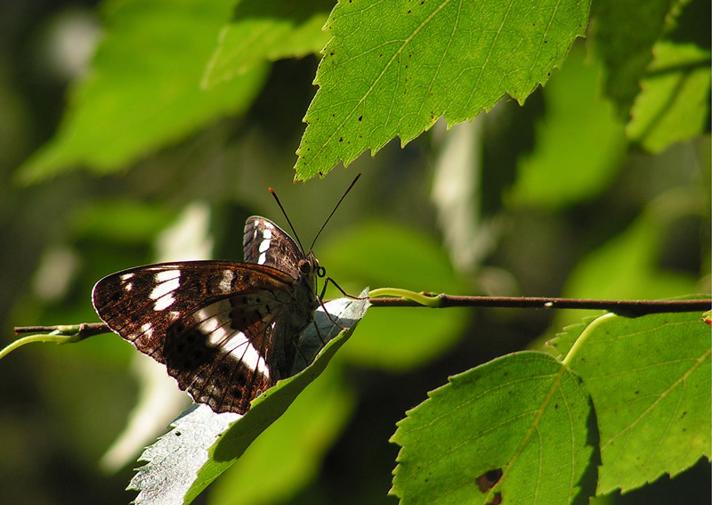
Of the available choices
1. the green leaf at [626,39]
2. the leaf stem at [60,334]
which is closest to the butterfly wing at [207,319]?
the leaf stem at [60,334]

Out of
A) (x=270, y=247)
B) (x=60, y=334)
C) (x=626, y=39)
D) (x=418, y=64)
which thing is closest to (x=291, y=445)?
(x=270, y=247)

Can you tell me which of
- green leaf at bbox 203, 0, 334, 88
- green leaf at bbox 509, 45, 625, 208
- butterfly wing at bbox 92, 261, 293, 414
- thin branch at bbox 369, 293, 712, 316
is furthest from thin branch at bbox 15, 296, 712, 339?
green leaf at bbox 509, 45, 625, 208

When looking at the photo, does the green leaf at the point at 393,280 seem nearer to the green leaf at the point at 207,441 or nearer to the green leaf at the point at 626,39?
the green leaf at the point at 626,39

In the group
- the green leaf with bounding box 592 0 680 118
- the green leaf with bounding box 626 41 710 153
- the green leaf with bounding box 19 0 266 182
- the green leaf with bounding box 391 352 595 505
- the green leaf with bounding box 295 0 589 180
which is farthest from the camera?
the green leaf with bounding box 19 0 266 182

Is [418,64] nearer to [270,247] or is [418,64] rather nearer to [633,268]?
[270,247]

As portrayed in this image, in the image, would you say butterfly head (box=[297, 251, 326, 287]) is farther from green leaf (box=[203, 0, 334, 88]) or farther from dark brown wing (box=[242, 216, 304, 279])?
green leaf (box=[203, 0, 334, 88])

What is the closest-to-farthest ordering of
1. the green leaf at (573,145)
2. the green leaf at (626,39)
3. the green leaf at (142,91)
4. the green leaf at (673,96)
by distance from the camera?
the green leaf at (626,39) → the green leaf at (673,96) → the green leaf at (142,91) → the green leaf at (573,145)

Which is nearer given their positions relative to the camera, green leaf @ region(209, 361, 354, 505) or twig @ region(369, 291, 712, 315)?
twig @ region(369, 291, 712, 315)

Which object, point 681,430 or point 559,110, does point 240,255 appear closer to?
point 559,110

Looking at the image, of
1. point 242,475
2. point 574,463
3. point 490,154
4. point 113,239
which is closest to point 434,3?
point 574,463
